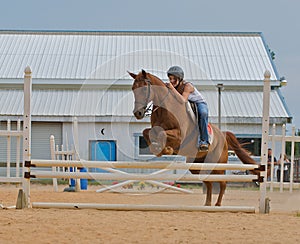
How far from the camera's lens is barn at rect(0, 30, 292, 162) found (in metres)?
23.5

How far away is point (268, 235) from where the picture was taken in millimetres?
5617

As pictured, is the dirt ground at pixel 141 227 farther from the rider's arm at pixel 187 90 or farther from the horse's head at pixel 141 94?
the rider's arm at pixel 187 90

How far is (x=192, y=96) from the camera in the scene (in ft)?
26.3

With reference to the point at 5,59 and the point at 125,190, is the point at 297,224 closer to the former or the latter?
the point at 125,190

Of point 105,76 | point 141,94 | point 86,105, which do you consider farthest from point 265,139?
point 86,105

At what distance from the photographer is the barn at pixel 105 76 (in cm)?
2350

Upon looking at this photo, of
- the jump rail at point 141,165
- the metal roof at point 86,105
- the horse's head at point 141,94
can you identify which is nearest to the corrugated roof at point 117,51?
the metal roof at point 86,105

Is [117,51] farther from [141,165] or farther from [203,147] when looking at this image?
[141,165]

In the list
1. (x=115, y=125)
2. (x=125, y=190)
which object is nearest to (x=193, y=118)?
(x=115, y=125)

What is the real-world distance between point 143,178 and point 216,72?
2049 centimetres

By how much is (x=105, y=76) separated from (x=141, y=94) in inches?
576

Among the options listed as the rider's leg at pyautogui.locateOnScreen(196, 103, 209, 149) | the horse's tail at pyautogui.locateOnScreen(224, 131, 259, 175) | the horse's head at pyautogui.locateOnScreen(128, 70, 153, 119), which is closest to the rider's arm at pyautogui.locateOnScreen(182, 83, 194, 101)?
the rider's leg at pyautogui.locateOnScreen(196, 103, 209, 149)

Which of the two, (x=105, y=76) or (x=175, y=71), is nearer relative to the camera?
(x=175, y=71)

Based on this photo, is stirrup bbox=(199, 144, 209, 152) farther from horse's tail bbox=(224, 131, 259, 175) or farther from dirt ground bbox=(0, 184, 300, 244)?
horse's tail bbox=(224, 131, 259, 175)
